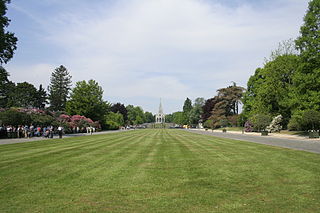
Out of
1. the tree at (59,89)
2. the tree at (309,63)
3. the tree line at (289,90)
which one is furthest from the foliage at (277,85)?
the tree at (59,89)

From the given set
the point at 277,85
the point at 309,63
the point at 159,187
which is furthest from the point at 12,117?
the point at 277,85

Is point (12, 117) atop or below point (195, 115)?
below

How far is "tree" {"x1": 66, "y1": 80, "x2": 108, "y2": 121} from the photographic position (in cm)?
7331

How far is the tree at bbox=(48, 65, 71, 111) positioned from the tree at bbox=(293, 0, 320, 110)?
→ 85302 millimetres

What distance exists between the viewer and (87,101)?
73.7 meters

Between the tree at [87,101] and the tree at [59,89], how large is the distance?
27.6m

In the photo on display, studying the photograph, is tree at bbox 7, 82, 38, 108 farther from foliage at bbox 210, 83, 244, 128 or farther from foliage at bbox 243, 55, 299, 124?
foliage at bbox 243, 55, 299, 124

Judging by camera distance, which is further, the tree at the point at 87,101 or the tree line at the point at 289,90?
the tree at the point at 87,101

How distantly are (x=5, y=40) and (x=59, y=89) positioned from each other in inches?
2941

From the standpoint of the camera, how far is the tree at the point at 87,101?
241 feet

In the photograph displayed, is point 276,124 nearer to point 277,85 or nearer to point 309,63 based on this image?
point 277,85

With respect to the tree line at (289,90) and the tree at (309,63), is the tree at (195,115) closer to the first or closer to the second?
the tree line at (289,90)

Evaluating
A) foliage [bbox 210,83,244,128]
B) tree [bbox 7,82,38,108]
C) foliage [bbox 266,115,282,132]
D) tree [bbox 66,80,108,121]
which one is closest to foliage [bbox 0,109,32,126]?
tree [bbox 66,80,108,121]

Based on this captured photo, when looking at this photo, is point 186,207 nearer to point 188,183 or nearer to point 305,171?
point 188,183
